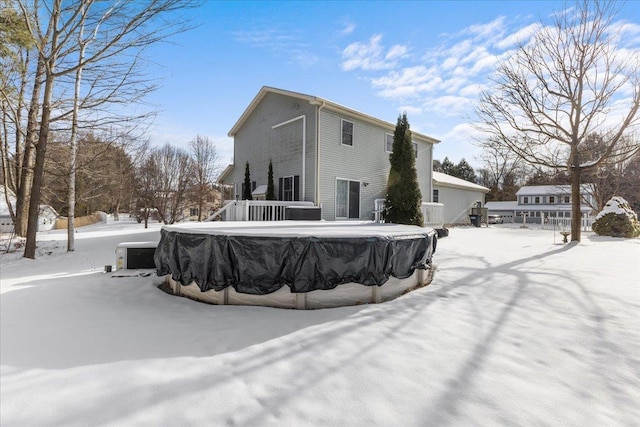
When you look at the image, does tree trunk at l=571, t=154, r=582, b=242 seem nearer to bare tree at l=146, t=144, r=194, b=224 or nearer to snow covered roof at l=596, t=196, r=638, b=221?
snow covered roof at l=596, t=196, r=638, b=221

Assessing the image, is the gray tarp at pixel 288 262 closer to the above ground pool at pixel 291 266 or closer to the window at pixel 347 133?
the above ground pool at pixel 291 266

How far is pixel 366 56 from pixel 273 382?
34.2 ft

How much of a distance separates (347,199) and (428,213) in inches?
140

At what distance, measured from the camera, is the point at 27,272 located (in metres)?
6.32

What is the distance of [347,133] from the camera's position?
1126 centimetres

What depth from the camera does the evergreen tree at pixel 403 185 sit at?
34.9 ft

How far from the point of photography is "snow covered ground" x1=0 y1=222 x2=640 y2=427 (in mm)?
1856

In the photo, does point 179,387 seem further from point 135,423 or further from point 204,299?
point 204,299

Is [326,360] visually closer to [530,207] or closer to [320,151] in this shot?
[320,151]

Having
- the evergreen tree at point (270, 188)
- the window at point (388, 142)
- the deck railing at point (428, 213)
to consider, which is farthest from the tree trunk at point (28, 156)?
the window at point (388, 142)

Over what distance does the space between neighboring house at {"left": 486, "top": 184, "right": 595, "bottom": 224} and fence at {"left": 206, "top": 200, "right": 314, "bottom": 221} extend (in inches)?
1249

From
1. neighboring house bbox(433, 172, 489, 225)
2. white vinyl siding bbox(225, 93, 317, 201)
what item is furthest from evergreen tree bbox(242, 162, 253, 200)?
neighboring house bbox(433, 172, 489, 225)

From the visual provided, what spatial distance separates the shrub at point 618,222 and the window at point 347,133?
1152 cm

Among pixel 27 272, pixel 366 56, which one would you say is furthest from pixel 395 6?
pixel 27 272
